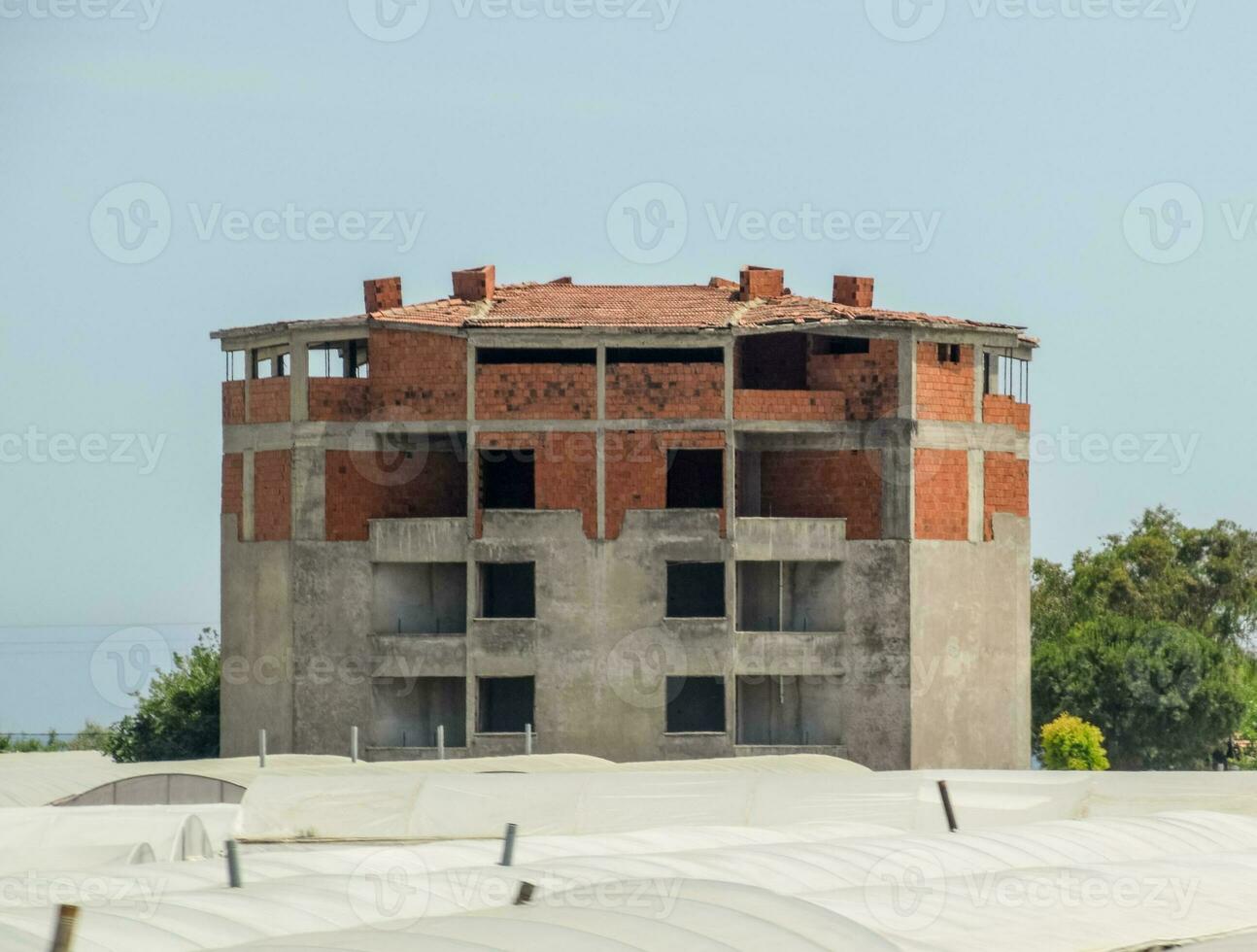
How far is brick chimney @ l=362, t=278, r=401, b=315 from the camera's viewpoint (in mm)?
57844

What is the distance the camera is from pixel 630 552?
52.6 meters

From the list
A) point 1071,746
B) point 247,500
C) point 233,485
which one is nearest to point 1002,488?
point 1071,746

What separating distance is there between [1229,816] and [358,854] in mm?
13332

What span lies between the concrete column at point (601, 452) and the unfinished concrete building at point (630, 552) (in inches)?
2.9

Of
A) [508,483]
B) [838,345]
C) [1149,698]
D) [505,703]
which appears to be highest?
[838,345]

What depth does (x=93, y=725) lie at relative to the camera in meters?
88.0

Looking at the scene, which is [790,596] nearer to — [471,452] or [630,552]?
[630,552]

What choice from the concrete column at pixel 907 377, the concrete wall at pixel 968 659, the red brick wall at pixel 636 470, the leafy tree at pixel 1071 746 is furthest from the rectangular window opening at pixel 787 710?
the leafy tree at pixel 1071 746

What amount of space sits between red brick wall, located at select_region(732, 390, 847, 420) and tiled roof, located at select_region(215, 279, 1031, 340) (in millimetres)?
1746

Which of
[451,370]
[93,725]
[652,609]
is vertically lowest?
[93,725]

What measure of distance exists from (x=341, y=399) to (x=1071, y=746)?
22726 millimetres

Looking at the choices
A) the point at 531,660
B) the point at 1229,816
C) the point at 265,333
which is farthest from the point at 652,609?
the point at 1229,816

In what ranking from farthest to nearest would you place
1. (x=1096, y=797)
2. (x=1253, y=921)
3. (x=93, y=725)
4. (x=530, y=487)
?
(x=93, y=725)
(x=530, y=487)
(x=1096, y=797)
(x=1253, y=921)

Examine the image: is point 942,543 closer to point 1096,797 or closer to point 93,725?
point 1096,797
